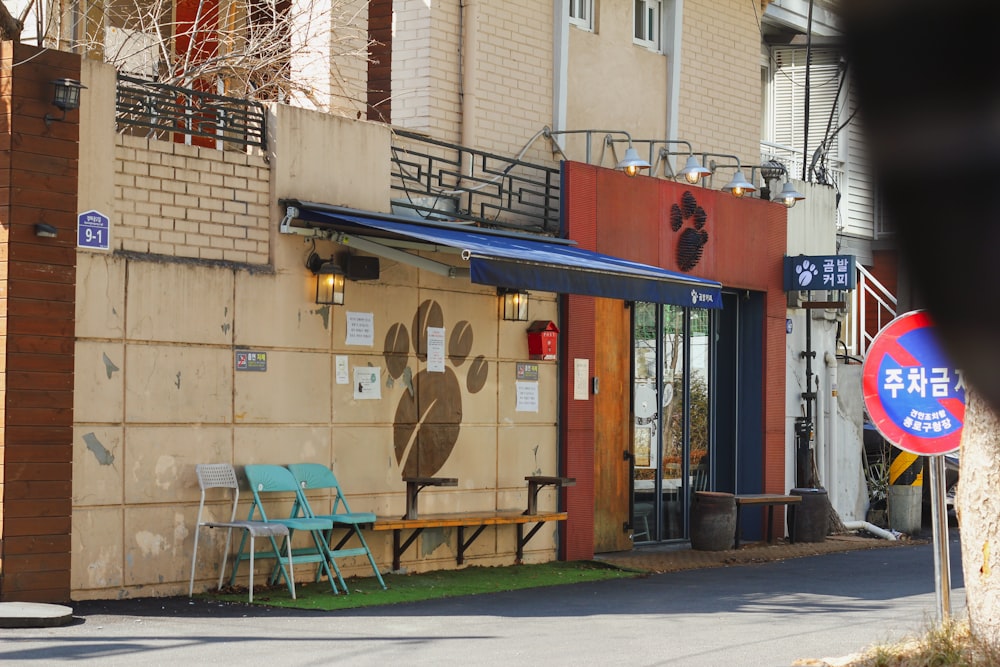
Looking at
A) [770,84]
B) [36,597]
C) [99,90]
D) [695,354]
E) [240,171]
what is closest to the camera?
[36,597]

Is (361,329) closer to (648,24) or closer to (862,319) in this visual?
(648,24)

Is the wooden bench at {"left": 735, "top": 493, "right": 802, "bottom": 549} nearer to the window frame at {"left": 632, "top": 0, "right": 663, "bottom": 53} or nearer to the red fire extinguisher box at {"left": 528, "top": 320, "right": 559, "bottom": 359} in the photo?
the red fire extinguisher box at {"left": 528, "top": 320, "right": 559, "bottom": 359}

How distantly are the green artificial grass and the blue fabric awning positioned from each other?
8.70 ft

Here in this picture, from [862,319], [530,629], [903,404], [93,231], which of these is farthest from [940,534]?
[862,319]

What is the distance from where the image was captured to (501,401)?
44.4 ft

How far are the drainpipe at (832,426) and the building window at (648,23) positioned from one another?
493cm

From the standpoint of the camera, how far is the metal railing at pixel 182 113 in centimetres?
1044

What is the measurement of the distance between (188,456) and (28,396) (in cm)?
149

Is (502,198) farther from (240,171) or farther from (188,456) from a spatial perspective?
(188,456)

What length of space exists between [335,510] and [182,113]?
3600 mm

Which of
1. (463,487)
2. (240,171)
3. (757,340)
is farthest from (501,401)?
(757,340)

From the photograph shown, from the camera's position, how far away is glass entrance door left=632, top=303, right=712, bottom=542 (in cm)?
1566

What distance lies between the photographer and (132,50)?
14.1 m

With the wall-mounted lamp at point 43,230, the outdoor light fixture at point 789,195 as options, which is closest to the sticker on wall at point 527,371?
the outdoor light fixture at point 789,195
